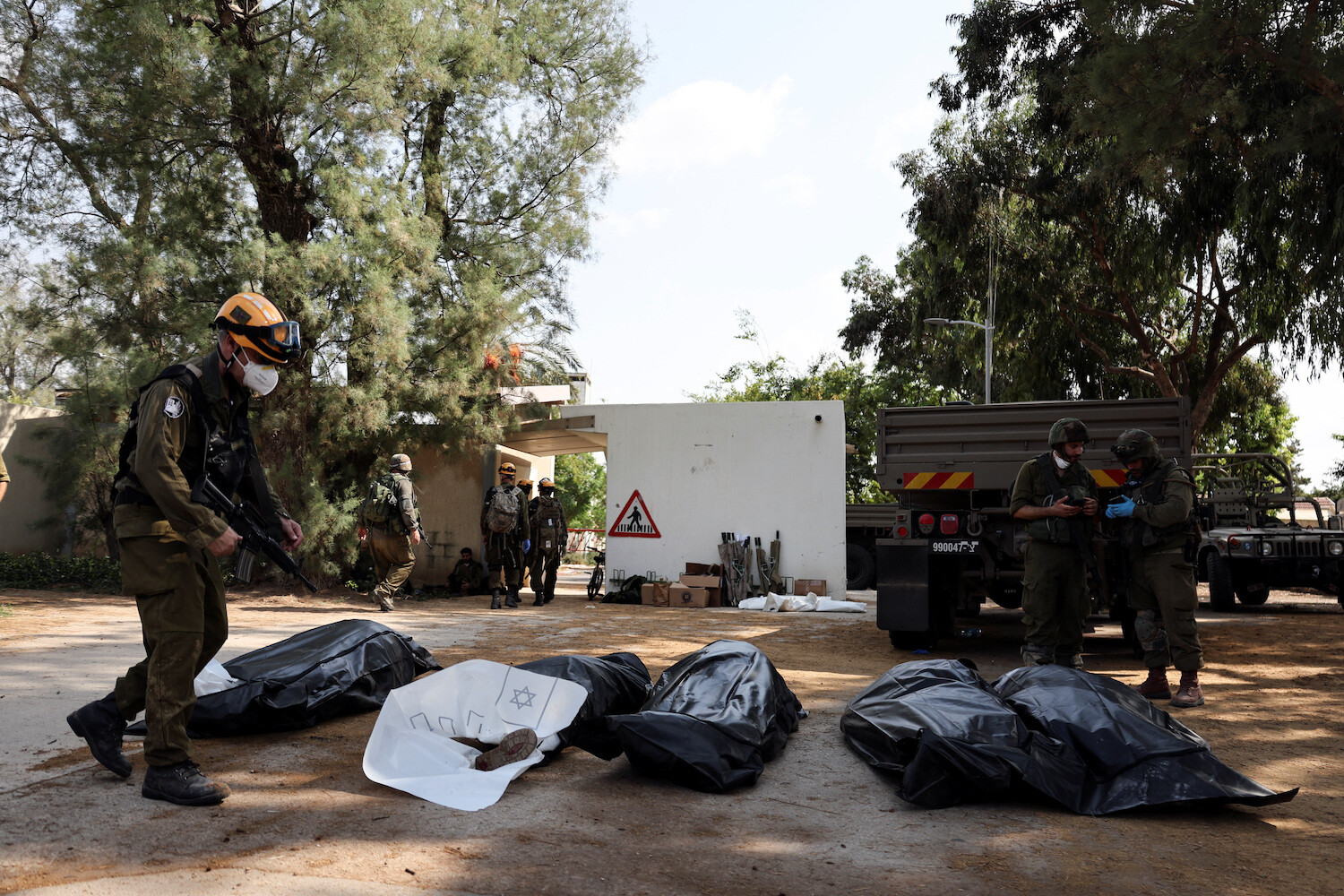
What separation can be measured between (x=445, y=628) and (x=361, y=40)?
827 centimetres

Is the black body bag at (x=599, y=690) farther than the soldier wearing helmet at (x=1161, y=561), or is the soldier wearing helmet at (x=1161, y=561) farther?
the soldier wearing helmet at (x=1161, y=561)

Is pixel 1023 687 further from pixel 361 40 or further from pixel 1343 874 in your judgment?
pixel 361 40

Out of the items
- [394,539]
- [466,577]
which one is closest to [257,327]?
[394,539]

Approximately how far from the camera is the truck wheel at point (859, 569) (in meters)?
17.2

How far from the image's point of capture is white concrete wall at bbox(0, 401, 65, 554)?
18562mm

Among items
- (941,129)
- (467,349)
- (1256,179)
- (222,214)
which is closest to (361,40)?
(222,214)

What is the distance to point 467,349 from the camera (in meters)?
13.7

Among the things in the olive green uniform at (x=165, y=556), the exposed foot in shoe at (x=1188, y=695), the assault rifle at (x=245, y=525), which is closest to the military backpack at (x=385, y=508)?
the assault rifle at (x=245, y=525)

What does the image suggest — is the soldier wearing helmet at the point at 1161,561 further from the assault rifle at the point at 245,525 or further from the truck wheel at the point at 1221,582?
the truck wheel at the point at 1221,582

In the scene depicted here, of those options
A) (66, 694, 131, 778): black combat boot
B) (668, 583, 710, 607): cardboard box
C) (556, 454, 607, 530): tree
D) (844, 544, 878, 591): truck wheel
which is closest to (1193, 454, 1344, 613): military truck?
(844, 544, 878, 591): truck wheel

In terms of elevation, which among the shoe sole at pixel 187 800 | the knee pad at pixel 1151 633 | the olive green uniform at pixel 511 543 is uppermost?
the olive green uniform at pixel 511 543

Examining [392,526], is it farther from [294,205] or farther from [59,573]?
[59,573]

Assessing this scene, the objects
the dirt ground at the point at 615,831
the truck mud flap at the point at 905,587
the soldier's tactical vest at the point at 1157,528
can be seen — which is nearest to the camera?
the dirt ground at the point at 615,831

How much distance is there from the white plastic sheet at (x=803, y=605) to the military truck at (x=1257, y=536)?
467 centimetres
